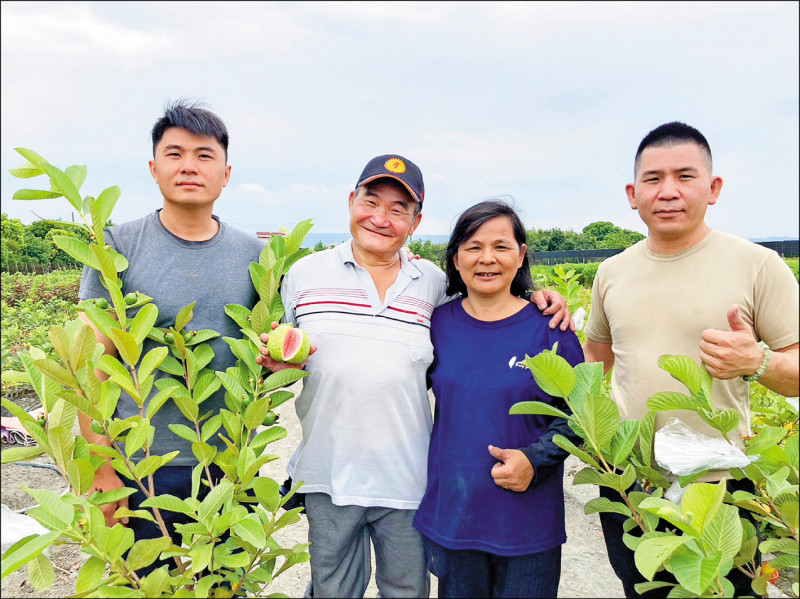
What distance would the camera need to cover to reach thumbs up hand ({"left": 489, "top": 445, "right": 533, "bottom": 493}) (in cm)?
130

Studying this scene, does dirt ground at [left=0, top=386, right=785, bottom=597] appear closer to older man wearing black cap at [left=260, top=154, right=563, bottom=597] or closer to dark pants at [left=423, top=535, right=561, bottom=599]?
dark pants at [left=423, top=535, right=561, bottom=599]

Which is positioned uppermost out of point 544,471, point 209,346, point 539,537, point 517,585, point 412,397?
point 209,346

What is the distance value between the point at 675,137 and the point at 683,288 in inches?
14.6

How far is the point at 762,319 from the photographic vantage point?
4.21 feet

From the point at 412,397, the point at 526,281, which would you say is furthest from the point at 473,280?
the point at 412,397

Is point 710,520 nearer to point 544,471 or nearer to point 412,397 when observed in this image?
point 544,471

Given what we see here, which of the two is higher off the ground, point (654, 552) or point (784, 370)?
point (784, 370)

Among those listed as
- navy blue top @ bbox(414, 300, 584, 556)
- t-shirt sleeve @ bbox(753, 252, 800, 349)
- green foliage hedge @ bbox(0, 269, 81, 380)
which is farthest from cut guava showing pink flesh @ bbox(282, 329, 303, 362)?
green foliage hedge @ bbox(0, 269, 81, 380)

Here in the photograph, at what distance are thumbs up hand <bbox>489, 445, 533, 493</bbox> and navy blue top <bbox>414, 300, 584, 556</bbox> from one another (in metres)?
0.02

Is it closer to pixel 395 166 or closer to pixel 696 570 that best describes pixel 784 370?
pixel 696 570

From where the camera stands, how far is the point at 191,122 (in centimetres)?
150

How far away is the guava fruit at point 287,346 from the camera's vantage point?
128 centimetres

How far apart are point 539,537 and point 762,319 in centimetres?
74

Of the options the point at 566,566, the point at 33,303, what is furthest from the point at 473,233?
the point at 33,303
